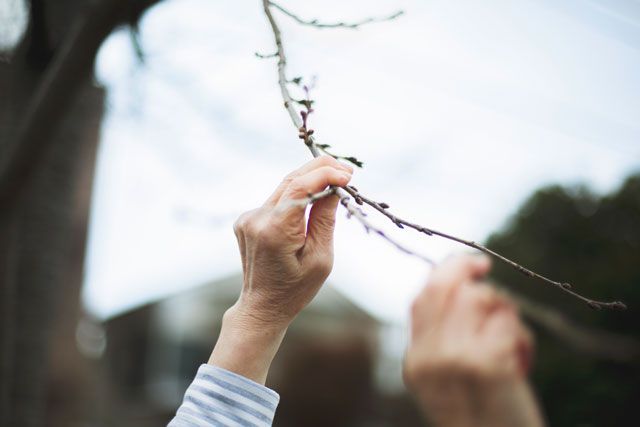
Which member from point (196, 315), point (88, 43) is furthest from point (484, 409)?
point (196, 315)

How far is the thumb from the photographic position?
1.14m

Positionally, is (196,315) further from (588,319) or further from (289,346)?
(588,319)

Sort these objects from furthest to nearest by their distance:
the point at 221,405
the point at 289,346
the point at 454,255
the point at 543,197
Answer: the point at 289,346 < the point at 543,197 < the point at 454,255 < the point at 221,405

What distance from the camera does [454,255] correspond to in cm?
216

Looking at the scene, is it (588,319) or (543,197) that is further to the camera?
(543,197)

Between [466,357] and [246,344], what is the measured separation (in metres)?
1.02

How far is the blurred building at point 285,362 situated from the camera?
50.8 ft

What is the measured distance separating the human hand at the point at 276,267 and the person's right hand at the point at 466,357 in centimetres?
88

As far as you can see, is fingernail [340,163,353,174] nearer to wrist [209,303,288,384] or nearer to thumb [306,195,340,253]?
thumb [306,195,340,253]

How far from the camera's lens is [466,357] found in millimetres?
1991

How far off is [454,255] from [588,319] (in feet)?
14.7

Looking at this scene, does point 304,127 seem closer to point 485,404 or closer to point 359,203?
point 359,203

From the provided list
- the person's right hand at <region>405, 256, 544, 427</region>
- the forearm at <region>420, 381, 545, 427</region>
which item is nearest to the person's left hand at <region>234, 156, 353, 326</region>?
the person's right hand at <region>405, 256, 544, 427</region>

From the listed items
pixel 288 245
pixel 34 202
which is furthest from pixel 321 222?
pixel 34 202
